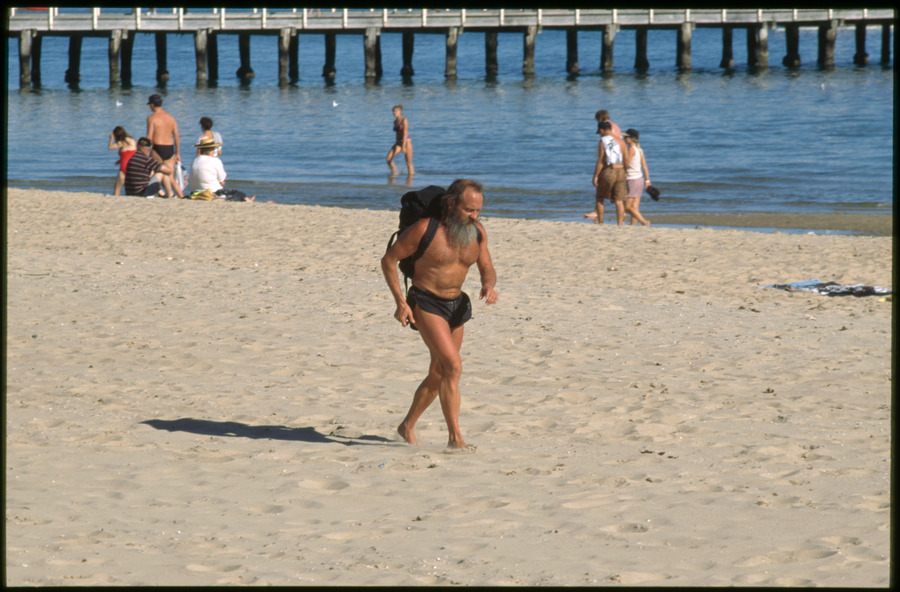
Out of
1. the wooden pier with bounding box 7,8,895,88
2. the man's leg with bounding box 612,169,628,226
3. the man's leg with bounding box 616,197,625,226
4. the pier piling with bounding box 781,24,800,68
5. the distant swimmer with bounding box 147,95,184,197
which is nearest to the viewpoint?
the man's leg with bounding box 612,169,628,226

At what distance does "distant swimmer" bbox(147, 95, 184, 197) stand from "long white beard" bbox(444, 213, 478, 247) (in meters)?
10.7

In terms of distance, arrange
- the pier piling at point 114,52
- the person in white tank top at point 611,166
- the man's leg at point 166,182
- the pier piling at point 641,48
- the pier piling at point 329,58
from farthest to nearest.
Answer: the pier piling at point 641,48 → the pier piling at point 329,58 → the pier piling at point 114,52 → the man's leg at point 166,182 → the person in white tank top at point 611,166

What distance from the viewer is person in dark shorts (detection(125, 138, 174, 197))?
16094 mm

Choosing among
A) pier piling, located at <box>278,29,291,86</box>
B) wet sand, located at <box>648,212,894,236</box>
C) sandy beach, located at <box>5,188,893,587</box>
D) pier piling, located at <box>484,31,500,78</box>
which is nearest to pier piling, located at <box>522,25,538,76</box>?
pier piling, located at <box>484,31,500,78</box>

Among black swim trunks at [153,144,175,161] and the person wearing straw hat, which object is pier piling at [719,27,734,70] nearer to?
black swim trunks at [153,144,175,161]

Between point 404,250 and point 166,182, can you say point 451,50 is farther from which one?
point 404,250

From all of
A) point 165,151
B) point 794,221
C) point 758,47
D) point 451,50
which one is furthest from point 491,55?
point 165,151

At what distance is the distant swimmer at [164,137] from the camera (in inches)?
612

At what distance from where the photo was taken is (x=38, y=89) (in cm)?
4825

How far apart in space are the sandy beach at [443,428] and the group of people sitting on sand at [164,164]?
3690mm

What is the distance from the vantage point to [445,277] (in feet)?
17.5

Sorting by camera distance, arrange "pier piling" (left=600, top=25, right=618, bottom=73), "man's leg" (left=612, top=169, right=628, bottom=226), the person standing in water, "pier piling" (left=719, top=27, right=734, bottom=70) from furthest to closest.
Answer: "pier piling" (left=719, top=27, right=734, bottom=70) → "pier piling" (left=600, top=25, right=618, bottom=73) → the person standing in water → "man's leg" (left=612, top=169, right=628, bottom=226)

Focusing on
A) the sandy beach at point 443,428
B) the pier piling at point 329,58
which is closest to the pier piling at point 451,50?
the pier piling at point 329,58

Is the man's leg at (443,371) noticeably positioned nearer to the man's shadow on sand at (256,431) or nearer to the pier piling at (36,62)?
the man's shadow on sand at (256,431)
